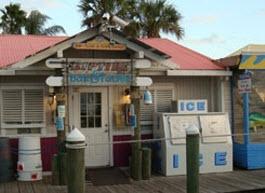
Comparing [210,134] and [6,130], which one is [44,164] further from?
[210,134]

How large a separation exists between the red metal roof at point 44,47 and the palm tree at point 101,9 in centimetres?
982

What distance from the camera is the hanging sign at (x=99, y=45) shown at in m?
11.2

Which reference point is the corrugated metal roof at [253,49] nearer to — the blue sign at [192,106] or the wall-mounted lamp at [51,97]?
the blue sign at [192,106]

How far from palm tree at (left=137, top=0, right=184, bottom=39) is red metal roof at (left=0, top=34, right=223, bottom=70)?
10.1 m

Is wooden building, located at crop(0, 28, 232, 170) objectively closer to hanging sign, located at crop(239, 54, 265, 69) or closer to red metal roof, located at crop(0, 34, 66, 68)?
red metal roof, located at crop(0, 34, 66, 68)

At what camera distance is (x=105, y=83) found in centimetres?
1164

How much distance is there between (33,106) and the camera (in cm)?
1273

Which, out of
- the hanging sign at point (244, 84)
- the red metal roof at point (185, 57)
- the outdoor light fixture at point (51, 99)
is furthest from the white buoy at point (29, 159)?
the hanging sign at point (244, 84)

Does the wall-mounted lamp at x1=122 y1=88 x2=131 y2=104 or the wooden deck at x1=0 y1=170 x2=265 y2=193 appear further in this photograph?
the wall-mounted lamp at x1=122 y1=88 x2=131 y2=104

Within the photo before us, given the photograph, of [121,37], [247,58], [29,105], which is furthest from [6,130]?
[247,58]

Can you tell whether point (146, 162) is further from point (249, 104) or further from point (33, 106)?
point (249, 104)

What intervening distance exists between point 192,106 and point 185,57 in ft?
6.65

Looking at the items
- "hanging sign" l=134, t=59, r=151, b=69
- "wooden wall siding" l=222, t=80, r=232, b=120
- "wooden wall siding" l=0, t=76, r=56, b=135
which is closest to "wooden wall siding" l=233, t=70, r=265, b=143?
"wooden wall siding" l=222, t=80, r=232, b=120

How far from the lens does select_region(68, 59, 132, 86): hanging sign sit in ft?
37.5
